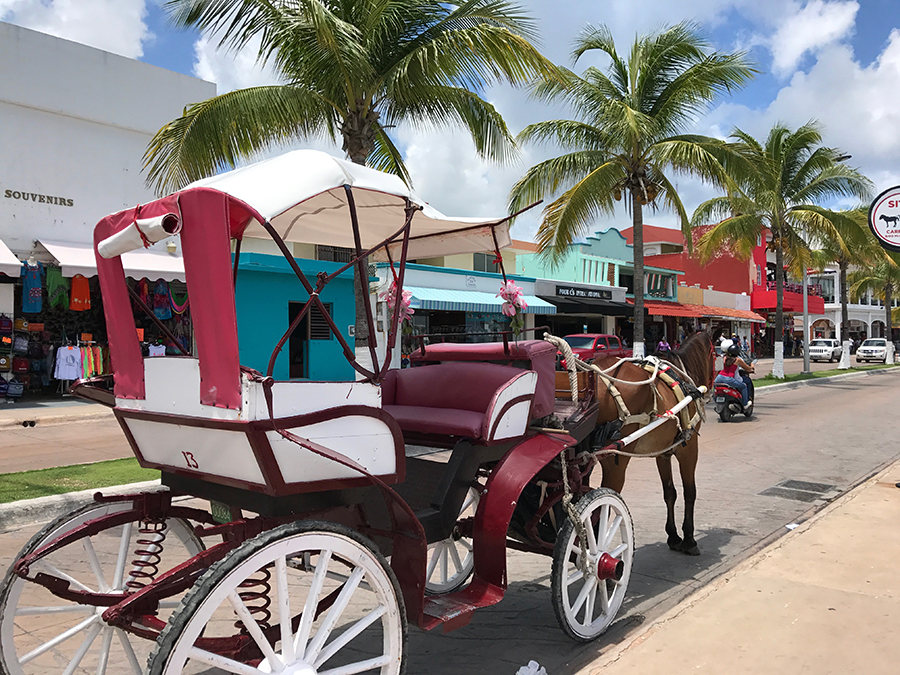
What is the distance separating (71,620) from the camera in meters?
4.25

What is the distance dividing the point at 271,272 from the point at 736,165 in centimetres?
1125

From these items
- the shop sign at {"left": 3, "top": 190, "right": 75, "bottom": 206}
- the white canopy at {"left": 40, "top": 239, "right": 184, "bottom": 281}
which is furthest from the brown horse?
the shop sign at {"left": 3, "top": 190, "right": 75, "bottom": 206}

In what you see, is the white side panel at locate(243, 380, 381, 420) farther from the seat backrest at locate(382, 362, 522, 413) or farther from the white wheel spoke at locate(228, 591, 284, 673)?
the seat backrest at locate(382, 362, 522, 413)

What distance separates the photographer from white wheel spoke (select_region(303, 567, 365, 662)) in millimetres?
2578

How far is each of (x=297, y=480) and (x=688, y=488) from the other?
3.92 m

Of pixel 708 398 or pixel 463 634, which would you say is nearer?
pixel 463 634

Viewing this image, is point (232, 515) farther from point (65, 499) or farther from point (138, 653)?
point (65, 499)

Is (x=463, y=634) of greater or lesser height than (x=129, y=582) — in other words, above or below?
below

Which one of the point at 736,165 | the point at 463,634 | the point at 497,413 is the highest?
the point at 736,165

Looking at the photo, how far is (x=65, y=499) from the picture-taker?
6.55 m

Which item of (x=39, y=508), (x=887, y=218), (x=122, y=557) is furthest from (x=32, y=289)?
(x=887, y=218)

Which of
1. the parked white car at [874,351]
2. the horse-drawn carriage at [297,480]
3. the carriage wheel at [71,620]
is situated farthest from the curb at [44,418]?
the parked white car at [874,351]

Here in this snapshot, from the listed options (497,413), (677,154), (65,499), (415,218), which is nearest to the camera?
(497,413)

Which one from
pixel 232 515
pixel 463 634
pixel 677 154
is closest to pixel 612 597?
pixel 463 634
